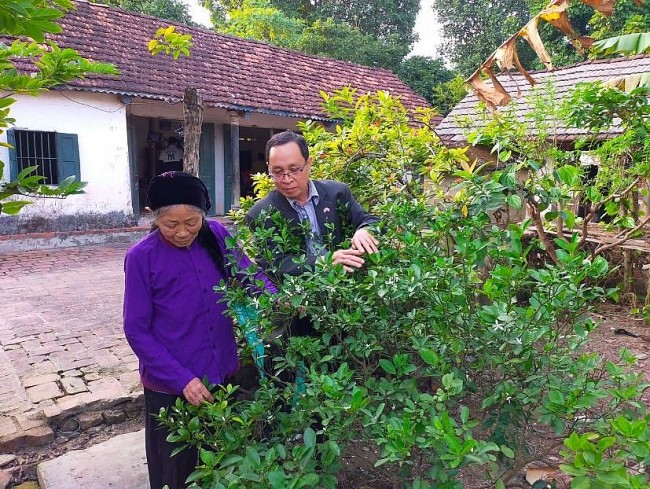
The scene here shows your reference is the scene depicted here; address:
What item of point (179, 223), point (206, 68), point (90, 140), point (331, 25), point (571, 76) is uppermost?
point (331, 25)

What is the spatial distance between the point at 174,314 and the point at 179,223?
0.38 m

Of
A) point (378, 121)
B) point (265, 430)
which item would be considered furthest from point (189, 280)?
point (378, 121)

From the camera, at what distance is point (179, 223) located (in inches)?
79.7

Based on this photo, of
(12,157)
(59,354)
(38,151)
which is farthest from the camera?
(38,151)

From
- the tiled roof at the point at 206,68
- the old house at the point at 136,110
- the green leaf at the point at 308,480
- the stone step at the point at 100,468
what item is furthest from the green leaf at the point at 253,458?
the tiled roof at the point at 206,68

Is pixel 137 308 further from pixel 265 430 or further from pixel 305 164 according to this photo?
pixel 305 164

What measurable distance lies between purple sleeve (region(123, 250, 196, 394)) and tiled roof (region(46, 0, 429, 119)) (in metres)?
8.23

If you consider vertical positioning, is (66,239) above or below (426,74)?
below

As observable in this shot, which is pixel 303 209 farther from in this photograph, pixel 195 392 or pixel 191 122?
pixel 191 122

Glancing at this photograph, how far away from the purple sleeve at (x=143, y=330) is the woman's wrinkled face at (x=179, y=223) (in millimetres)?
135

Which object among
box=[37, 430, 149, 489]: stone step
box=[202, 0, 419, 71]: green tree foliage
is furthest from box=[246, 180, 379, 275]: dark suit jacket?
box=[202, 0, 419, 71]: green tree foliage

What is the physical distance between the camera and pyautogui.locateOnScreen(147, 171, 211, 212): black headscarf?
6.50ft

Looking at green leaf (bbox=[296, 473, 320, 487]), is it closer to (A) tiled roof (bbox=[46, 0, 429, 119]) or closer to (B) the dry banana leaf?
(B) the dry banana leaf

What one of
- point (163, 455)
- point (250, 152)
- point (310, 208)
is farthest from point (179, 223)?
point (250, 152)
